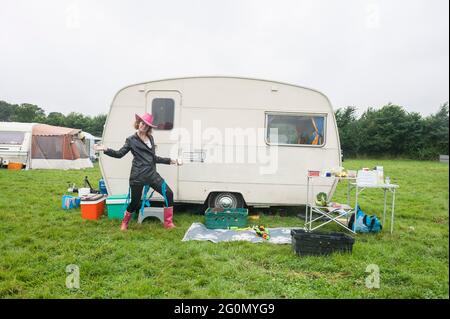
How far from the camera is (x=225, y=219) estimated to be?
573 centimetres

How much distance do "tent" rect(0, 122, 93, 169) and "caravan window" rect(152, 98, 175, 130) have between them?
11434mm

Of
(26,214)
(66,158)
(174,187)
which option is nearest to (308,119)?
(174,187)

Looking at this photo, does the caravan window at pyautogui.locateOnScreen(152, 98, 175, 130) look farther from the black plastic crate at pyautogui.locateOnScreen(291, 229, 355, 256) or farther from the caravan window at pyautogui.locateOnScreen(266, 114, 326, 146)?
the black plastic crate at pyautogui.locateOnScreen(291, 229, 355, 256)

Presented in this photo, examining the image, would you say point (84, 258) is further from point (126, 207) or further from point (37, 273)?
point (126, 207)

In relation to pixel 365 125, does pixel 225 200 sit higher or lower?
lower

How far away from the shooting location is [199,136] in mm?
6125

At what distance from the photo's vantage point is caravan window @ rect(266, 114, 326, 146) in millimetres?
6145

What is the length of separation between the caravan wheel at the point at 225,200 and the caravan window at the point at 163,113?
1.68 metres

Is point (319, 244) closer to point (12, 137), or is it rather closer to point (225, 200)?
point (225, 200)

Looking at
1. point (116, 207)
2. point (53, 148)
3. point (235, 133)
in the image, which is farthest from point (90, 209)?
→ point (53, 148)

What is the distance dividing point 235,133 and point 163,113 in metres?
1.49

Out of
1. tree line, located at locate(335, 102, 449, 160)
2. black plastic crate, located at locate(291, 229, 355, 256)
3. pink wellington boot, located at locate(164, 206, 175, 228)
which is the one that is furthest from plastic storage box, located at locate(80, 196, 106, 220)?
tree line, located at locate(335, 102, 449, 160)

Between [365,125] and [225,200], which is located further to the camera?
[365,125]
